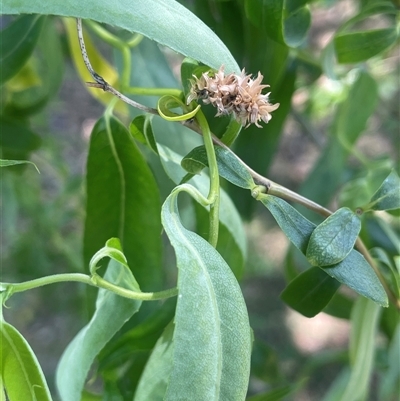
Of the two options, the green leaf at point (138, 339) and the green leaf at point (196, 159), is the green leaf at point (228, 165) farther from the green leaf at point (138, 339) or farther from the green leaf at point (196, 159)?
the green leaf at point (138, 339)

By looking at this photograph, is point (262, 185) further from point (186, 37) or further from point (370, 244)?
point (370, 244)

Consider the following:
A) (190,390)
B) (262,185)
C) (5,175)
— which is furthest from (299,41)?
(5,175)

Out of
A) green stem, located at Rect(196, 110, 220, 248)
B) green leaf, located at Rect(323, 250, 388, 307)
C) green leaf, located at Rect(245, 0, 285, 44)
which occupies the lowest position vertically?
green leaf, located at Rect(323, 250, 388, 307)

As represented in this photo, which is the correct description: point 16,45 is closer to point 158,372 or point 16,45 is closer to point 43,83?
point 43,83

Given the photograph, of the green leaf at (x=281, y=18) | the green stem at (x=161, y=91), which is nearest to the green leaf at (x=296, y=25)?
the green leaf at (x=281, y=18)

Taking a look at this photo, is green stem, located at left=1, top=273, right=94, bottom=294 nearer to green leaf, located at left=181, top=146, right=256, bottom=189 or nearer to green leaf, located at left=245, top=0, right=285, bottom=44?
green leaf, located at left=181, top=146, right=256, bottom=189

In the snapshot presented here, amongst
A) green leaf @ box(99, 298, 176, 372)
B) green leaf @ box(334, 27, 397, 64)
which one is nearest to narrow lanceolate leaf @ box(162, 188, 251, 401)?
green leaf @ box(99, 298, 176, 372)
